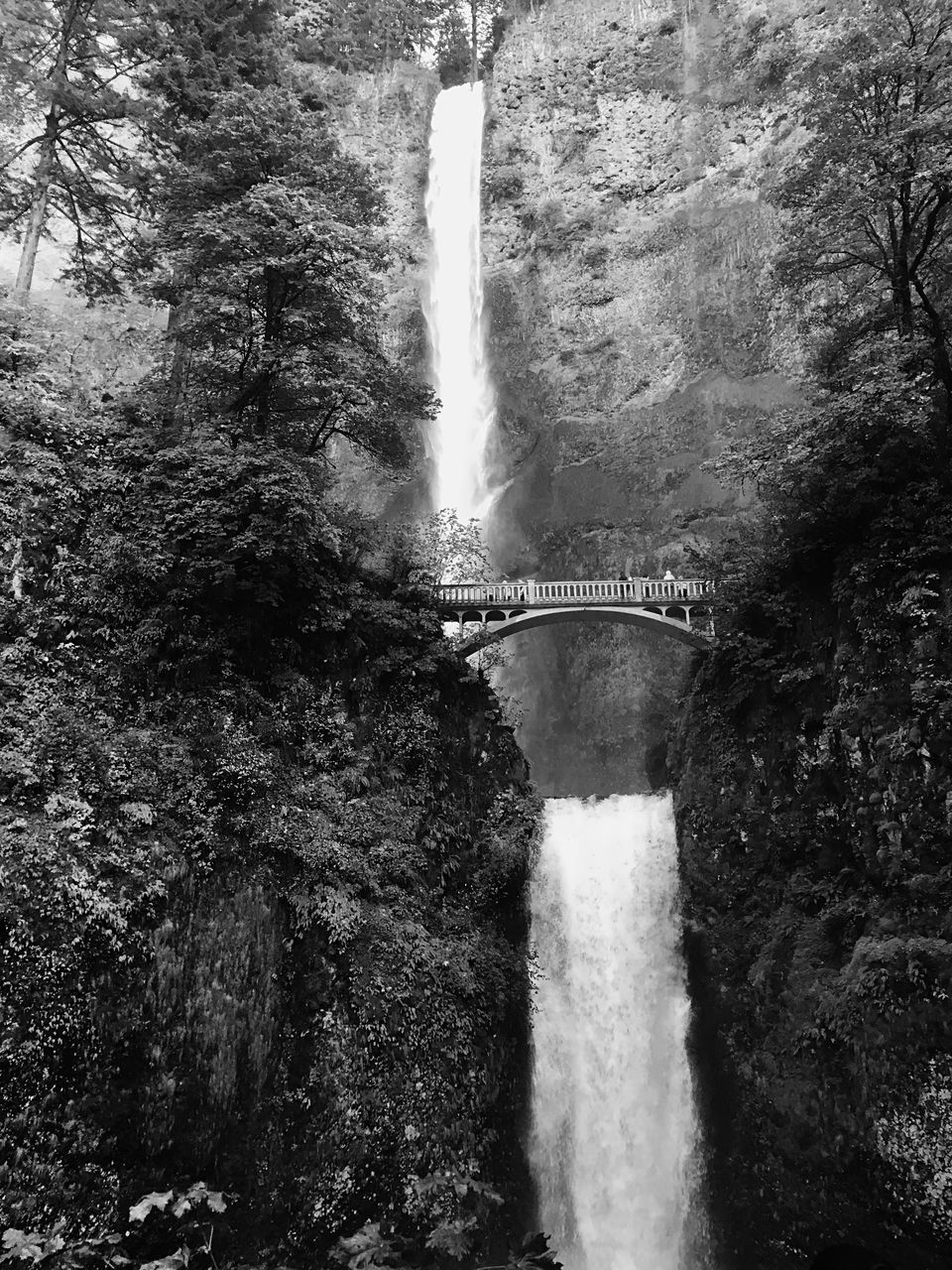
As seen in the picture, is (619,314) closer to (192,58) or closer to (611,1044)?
(192,58)

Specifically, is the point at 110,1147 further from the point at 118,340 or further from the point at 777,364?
the point at 777,364

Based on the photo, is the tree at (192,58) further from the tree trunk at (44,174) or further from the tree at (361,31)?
the tree at (361,31)

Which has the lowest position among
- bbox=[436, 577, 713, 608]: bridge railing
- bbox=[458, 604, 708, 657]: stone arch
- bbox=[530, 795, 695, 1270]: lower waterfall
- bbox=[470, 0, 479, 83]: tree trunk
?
bbox=[530, 795, 695, 1270]: lower waterfall

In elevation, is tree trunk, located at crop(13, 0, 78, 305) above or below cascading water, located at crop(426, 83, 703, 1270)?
above

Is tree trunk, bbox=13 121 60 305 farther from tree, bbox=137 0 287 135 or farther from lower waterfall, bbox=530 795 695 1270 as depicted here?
lower waterfall, bbox=530 795 695 1270

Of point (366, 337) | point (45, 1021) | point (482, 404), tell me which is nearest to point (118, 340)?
point (482, 404)

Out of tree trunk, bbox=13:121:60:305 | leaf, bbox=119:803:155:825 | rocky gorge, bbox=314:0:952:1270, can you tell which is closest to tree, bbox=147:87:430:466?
tree trunk, bbox=13:121:60:305
